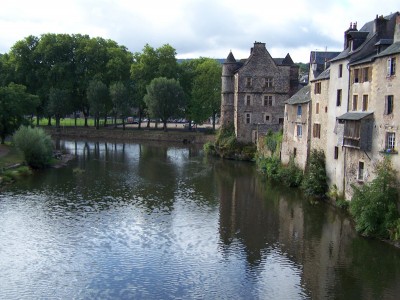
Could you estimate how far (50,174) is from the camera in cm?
5509

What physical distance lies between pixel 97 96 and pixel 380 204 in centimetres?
7499

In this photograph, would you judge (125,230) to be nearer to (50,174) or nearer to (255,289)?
(255,289)

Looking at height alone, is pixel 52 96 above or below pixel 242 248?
above

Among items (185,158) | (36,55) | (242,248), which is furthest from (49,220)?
(36,55)

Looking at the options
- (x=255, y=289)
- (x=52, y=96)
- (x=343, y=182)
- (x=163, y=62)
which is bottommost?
(x=255, y=289)

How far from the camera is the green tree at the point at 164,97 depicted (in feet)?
300

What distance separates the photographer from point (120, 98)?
97062 millimetres

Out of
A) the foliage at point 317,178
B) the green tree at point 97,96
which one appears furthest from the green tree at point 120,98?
the foliage at point 317,178

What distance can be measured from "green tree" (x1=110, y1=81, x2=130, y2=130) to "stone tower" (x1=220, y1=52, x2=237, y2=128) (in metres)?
28.7

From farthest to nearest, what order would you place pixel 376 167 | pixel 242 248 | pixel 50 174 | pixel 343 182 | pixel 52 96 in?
pixel 52 96, pixel 50 174, pixel 343 182, pixel 376 167, pixel 242 248

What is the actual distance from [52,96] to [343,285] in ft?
271

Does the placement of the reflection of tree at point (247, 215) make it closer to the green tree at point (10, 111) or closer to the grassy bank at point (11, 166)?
the grassy bank at point (11, 166)

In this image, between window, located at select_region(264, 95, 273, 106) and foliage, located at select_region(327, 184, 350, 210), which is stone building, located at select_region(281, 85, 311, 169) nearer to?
foliage, located at select_region(327, 184, 350, 210)

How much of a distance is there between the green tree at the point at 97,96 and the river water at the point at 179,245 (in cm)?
4796
